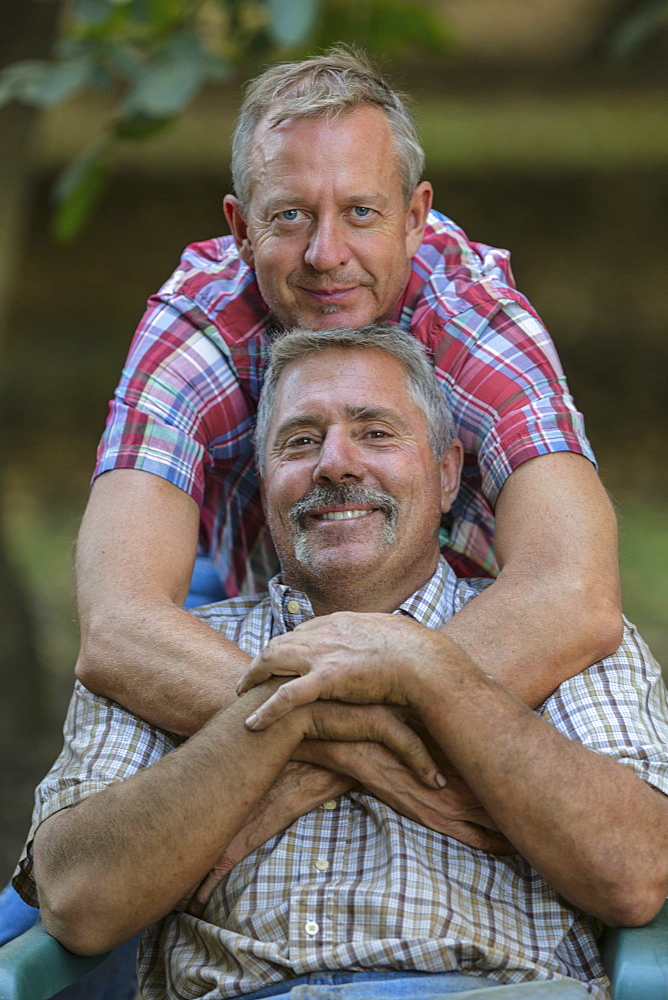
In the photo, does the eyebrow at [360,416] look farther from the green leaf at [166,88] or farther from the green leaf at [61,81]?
the green leaf at [61,81]

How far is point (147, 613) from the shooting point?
2.45m

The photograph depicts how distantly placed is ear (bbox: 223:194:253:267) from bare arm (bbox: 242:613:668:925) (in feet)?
3.31

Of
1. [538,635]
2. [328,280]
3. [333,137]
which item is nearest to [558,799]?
[538,635]

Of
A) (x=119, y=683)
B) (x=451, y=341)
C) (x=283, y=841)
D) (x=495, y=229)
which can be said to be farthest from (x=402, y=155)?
(x=495, y=229)

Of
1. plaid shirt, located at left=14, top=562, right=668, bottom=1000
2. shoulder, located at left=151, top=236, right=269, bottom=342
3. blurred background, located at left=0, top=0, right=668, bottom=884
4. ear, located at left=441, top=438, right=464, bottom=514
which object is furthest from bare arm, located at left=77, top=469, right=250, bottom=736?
blurred background, located at left=0, top=0, right=668, bottom=884

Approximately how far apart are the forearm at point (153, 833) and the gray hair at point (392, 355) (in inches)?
30.3

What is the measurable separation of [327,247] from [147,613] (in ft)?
2.70

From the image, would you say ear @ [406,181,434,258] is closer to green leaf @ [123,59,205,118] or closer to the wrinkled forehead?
the wrinkled forehead

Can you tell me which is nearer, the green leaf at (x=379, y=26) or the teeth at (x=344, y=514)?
the teeth at (x=344, y=514)

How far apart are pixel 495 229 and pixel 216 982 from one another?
1050 centimetres

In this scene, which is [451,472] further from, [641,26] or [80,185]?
[80,185]

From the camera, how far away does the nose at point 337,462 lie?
2586mm

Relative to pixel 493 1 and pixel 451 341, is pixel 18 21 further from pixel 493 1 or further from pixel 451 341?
pixel 493 1

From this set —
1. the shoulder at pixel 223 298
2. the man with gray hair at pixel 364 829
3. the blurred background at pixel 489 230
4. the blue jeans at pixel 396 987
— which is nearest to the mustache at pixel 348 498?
the man with gray hair at pixel 364 829
